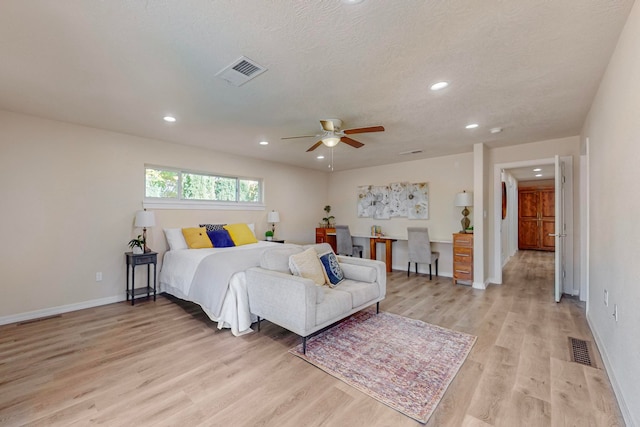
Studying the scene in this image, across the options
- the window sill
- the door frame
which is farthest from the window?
the door frame

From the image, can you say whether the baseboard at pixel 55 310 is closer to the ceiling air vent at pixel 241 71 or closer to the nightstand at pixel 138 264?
the nightstand at pixel 138 264

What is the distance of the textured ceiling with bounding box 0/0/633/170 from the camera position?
1.61 metres

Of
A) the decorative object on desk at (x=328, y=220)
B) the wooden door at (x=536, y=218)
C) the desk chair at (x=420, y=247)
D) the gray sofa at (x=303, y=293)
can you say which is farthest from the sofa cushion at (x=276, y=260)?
the wooden door at (x=536, y=218)

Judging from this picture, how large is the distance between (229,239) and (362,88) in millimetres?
3247

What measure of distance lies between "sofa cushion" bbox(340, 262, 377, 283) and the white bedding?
43.8 inches

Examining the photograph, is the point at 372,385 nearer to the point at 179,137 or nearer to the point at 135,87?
the point at 135,87

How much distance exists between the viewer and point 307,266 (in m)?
2.94

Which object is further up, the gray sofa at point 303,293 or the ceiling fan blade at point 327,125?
the ceiling fan blade at point 327,125

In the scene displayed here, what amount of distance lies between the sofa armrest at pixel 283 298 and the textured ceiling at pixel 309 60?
1.81 m

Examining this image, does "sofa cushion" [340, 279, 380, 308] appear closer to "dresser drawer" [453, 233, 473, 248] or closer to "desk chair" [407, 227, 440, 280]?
"desk chair" [407, 227, 440, 280]

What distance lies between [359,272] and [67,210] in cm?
387

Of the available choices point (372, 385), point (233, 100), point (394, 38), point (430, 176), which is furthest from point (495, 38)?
point (430, 176)

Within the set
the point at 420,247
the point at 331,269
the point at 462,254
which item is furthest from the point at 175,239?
the point at 462,254

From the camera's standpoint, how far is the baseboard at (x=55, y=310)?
3162mm
